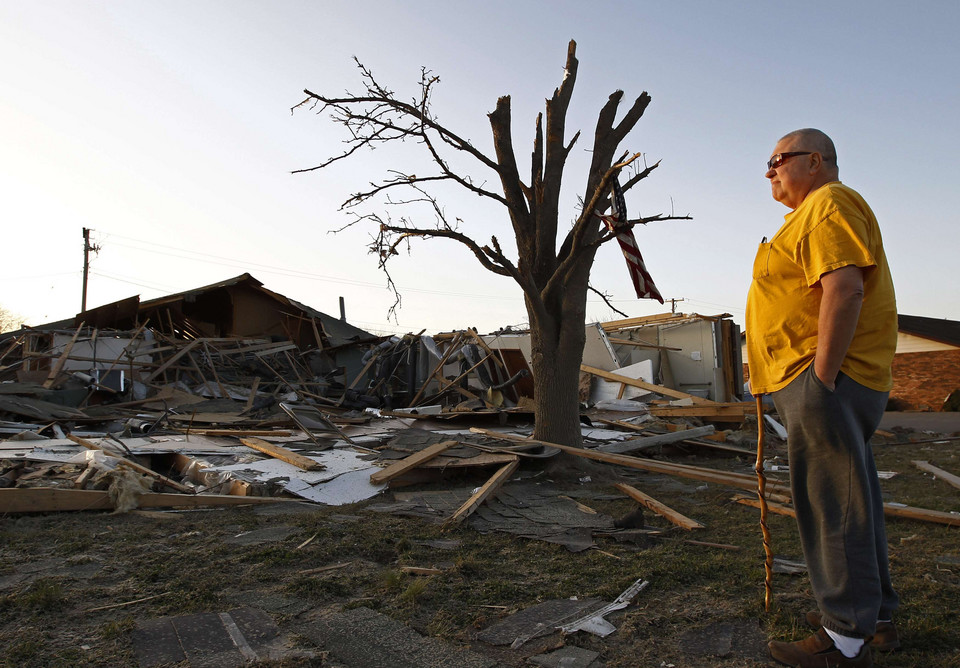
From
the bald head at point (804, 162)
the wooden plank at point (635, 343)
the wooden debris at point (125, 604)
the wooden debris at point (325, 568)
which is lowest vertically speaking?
the wooden debris at point (325, 568)

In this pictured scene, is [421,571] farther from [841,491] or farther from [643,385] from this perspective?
[643,385]

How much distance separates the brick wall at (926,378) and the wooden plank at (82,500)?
879 inches

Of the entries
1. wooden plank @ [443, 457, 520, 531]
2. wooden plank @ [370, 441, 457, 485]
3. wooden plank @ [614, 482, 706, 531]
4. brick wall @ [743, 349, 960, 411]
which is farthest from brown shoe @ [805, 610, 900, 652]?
brick wall @ [743, 349, 960, 411]

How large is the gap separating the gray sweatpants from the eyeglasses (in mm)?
906

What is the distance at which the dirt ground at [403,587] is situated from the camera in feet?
8.64

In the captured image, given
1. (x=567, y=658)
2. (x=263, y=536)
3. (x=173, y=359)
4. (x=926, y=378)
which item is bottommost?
(x=263, y=536)

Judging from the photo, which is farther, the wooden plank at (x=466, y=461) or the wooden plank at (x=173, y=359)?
the wooden plank at (x=173, y=359)

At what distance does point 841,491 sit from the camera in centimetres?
238

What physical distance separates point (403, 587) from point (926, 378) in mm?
28848

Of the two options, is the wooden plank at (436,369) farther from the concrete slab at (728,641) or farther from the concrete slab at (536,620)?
the concrete slab at (728,641)

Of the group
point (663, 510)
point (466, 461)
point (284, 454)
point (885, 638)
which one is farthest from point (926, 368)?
point (885, 638)

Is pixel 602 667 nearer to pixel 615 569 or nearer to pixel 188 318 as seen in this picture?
pixel 615 569

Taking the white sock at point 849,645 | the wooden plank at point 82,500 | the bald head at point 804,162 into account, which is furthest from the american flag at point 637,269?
the white sock at point 849,645

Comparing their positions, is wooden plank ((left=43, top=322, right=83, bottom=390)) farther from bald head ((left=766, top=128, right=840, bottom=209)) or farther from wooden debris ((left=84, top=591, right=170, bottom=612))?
bald head ((left=766, top=128, right=840, bottom=209))
